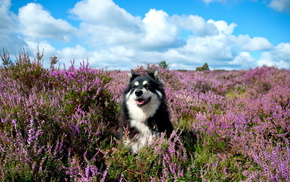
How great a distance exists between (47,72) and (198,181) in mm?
4929

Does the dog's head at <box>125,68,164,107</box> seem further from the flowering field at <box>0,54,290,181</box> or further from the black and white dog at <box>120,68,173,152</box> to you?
the flowering field at <box>0,54,290,181</box>

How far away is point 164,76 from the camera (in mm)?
Result: 8906

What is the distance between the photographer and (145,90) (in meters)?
3.44

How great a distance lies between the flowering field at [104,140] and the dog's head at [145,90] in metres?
0.63

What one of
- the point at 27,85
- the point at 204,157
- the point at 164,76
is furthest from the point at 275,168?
the point at 164,76

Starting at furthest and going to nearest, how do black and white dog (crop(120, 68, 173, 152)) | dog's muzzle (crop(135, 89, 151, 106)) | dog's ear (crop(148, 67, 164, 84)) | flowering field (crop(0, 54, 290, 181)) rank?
dog's ear (crop(148, 67, 164, 84)) → dog's muzzle (crop(135, 89, 151, 106)) → black and white dog (crop(120, 68, 173, 152)) → flowering field (crop(0, 54, 290, 181))

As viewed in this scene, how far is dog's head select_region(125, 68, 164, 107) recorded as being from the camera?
333cm

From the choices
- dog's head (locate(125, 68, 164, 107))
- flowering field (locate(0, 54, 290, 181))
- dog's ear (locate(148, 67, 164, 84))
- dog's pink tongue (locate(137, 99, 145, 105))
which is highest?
dog's ear (locate(148, 67, 164, 84))

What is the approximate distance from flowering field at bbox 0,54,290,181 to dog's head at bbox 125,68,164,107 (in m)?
0.63

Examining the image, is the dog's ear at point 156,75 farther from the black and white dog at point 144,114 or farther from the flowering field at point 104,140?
the flowering field at point 104,140

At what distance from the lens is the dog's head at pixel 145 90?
333 centimetres

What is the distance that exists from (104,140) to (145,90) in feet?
3.87

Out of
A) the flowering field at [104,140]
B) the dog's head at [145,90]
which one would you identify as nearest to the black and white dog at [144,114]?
the dog's head at [145,90]

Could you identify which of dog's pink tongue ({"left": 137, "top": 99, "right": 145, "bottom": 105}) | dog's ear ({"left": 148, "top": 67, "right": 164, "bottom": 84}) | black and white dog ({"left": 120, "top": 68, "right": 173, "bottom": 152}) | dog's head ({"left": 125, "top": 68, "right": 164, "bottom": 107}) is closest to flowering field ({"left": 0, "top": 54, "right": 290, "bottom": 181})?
black and white dog ({"left": 120, "top": 68, "right": 173, "bottom": 152})
